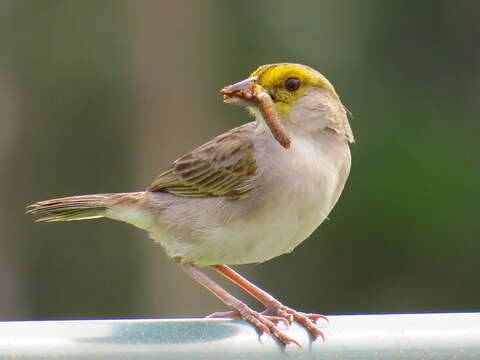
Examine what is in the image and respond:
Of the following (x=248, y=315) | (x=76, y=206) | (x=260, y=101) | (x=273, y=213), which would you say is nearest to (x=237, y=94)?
(x=260, y=101)

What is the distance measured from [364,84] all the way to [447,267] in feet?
8.14

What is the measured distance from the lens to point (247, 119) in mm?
13359

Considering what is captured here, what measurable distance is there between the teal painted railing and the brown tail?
1.88 metres

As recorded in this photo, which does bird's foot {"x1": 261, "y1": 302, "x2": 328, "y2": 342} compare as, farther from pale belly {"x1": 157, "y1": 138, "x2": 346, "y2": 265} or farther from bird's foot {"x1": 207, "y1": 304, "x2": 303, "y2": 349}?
pale belly {"x1": 157, "y1": 138, "x2": 346, "y2": 265}

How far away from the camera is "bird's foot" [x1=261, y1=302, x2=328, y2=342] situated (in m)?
4.15

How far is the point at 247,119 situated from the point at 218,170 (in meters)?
7.88

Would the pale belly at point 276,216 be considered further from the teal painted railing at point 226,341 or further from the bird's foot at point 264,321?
the teal painted railing at point 226,341

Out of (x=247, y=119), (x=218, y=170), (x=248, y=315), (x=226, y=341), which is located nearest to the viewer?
(x=226, y=341)

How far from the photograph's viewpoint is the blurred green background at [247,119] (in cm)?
1312

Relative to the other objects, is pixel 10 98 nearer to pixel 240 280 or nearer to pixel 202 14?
pixel 202 14

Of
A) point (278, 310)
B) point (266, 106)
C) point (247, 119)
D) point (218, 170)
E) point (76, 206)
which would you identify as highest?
point (266, 106)

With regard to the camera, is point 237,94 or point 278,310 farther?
point 278,310

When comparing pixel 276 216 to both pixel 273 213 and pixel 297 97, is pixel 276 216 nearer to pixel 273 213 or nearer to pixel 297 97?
pixel 273 213

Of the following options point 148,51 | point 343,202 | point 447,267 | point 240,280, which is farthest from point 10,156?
point 240,280
